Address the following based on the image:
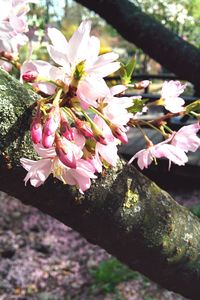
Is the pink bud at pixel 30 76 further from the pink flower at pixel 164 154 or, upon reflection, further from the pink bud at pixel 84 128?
the pink flower at pixel 164 154

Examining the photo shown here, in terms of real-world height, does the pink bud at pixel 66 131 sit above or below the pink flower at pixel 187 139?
above

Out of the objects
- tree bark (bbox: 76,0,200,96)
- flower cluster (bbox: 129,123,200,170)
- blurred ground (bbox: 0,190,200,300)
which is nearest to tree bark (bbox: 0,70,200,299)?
flower cluster (bbox: 129,123,200,170)

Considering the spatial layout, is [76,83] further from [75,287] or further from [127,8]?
[75,287]

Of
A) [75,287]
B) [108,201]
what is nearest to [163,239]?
[108,201]

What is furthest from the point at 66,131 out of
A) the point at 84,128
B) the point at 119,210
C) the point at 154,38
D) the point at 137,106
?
the point at 154,38

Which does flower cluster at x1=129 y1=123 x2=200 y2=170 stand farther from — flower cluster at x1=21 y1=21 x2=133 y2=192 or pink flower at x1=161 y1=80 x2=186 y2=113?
flower cluster at x1=21 y1=21 x2=133 y2=192

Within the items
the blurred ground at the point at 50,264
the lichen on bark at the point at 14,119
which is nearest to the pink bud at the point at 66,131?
the lichen on bark at the point at 14,119
